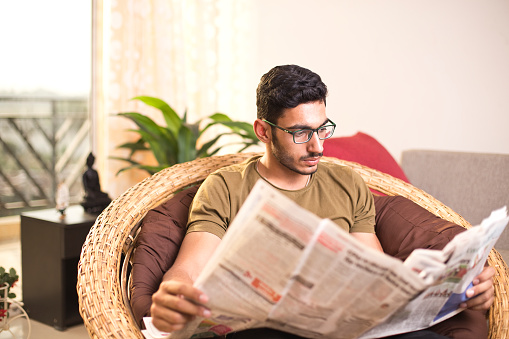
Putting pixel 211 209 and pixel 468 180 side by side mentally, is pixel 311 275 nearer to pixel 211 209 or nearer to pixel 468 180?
pixel 211 209

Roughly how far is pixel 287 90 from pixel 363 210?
0.42 m

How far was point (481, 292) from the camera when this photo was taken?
3.77 feet

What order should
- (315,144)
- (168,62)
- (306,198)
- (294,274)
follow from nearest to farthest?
(294,274) → (315,144) → (306,198) → (168,62)

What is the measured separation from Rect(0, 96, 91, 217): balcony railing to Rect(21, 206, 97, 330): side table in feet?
4.51

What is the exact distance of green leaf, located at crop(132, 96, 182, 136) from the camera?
2793 mm

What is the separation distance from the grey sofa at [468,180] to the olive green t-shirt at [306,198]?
0.93m

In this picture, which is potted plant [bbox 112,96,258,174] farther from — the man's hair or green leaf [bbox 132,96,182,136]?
the man's hair

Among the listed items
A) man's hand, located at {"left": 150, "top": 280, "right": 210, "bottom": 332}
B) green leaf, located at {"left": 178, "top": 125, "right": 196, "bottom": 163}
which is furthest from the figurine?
man's hand, located at {"left": 150, "top": 280, "right": 210, "bottom": 332}

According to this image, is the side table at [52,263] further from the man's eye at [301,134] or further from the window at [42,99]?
Result: the window at [42,99]

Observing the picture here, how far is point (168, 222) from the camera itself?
1530mm

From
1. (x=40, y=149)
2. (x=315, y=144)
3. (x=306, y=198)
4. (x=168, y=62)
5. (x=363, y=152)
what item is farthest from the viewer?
(x=40, y=149)

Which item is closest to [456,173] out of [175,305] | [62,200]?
[62,200]

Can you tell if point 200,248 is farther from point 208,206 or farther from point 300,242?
point 300,242

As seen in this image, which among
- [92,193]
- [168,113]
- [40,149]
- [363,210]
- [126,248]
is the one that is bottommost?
[40,149]
